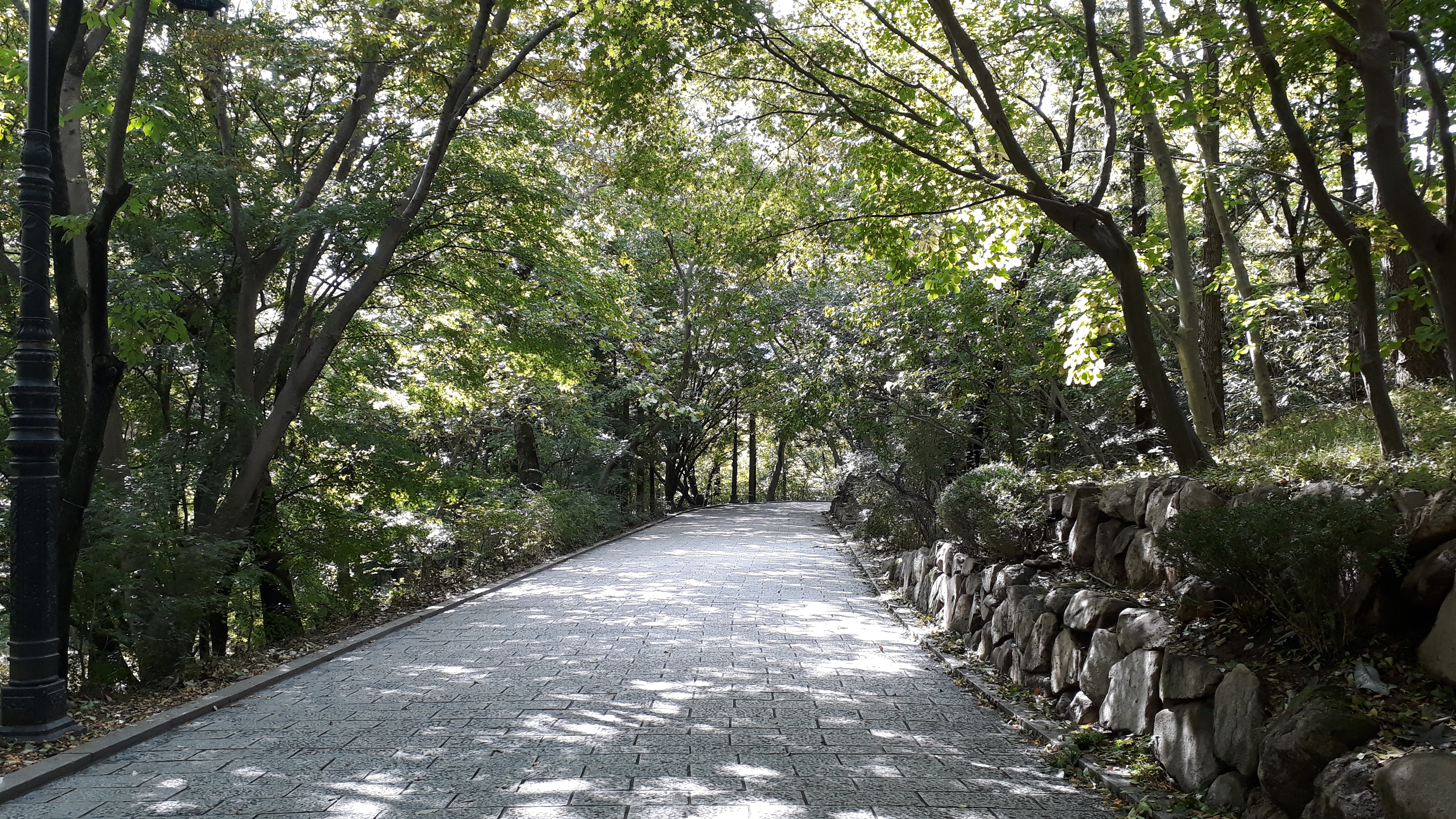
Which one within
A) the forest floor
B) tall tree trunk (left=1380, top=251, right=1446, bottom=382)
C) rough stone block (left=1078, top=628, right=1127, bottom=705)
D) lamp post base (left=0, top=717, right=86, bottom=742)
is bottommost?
the forest floor

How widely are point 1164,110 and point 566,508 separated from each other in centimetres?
1292

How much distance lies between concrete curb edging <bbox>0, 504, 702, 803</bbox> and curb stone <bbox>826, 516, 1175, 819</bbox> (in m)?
5.52

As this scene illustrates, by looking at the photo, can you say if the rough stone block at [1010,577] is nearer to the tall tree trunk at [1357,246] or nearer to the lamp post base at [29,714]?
the tall tree trunk at [1357,246]

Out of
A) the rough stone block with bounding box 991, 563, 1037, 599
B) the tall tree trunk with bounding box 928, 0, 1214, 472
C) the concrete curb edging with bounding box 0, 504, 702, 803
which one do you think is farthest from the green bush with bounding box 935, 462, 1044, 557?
the concrete curb edging with bounding box 0, 504, 702, 803

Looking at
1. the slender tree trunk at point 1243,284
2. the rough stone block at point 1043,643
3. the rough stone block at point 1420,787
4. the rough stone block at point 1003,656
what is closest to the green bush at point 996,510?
the rough stone block at point 1003,656

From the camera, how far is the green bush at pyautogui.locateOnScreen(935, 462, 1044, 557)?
8000 mm

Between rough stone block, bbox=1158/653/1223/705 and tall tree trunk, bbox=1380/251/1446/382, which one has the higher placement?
tall tree trunk, bbox=1380/251/1446/382

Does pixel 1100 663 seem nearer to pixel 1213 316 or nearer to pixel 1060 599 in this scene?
pixel 1060 599

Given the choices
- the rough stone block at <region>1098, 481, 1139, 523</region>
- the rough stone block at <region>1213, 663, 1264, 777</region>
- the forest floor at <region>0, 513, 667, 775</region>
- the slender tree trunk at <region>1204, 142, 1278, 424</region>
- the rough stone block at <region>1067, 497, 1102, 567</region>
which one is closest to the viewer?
the rough stone block at <region>1213, 663, 1264, 777</region>

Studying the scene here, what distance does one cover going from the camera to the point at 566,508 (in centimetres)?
1839

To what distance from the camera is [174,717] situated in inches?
232

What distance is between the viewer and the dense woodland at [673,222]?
6316 millimetres

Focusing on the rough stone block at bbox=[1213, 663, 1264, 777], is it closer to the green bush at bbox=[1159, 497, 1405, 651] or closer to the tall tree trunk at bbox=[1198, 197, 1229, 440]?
the green bush at bbox=[1159, 497, 1405, 651]

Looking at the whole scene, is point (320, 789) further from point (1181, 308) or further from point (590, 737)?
point (1181, 308)
